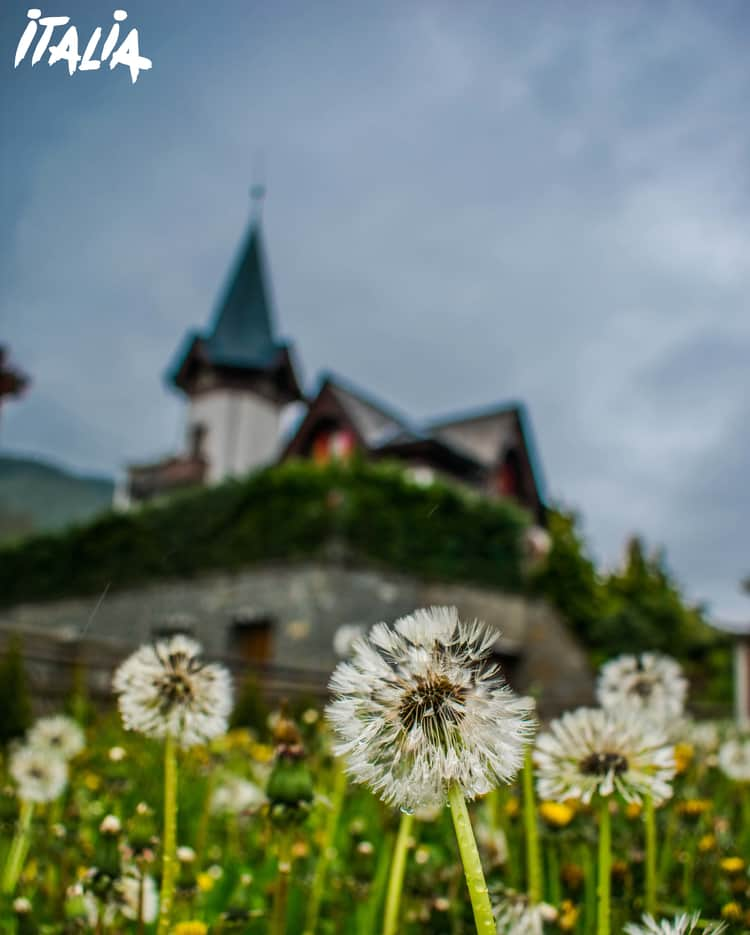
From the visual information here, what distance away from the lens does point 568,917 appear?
1986mm

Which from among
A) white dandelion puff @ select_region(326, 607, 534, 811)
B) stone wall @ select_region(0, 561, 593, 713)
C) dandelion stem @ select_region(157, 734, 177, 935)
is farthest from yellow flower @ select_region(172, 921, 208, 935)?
stone wall @ select_region(0, 561, 593, 713)

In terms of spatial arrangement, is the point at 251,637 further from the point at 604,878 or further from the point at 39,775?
the point at 604,878

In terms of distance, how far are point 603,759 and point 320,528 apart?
18.2 m

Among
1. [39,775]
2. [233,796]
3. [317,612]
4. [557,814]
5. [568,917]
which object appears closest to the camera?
[568,917]

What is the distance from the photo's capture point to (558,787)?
66.2 inches

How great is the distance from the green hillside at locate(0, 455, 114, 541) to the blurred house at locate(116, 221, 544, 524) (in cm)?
460

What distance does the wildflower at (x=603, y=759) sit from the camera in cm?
163

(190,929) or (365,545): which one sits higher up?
(365,545)

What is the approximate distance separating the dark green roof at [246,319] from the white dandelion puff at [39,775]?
31525mm

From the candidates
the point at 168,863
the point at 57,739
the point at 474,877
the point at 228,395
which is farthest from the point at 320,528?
the point at 474,877

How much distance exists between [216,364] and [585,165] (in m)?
31.4

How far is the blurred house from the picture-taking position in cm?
2639

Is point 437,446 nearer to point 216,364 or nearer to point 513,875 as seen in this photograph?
point 216,364

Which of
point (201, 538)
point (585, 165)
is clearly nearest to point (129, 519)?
point (201, 538)
